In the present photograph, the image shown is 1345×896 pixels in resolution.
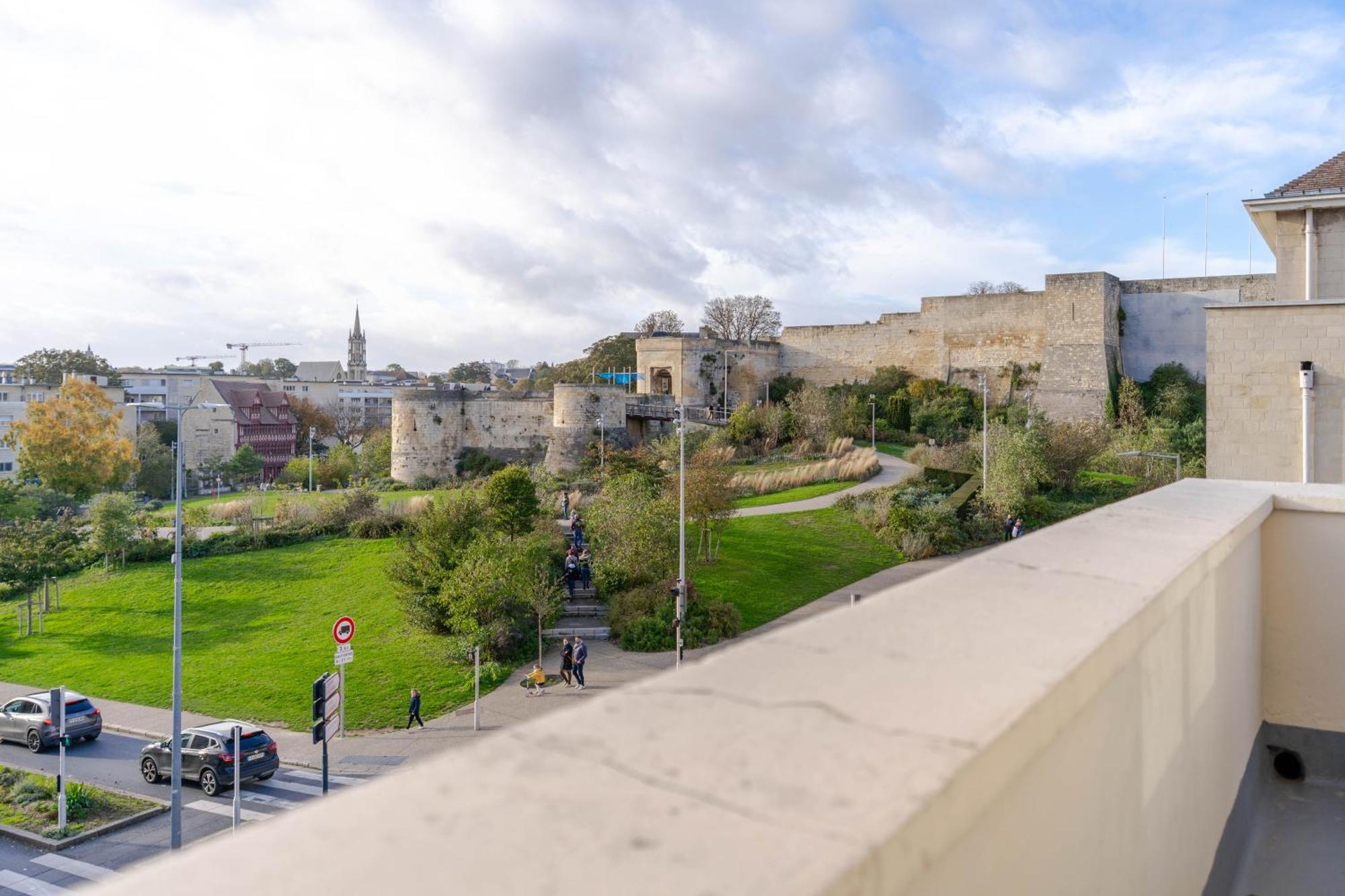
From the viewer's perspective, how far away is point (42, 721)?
16312mm

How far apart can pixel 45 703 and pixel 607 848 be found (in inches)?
760

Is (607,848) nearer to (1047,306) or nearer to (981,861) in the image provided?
(981,861)

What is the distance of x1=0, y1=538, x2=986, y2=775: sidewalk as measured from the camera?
14.9 meters

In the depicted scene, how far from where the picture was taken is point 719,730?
1166mm

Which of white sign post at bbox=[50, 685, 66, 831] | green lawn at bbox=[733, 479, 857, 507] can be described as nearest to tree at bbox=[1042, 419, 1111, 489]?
green lawn at bbox=[733, 479, 857, 507]

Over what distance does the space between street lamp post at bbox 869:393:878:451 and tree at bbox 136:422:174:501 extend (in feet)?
119

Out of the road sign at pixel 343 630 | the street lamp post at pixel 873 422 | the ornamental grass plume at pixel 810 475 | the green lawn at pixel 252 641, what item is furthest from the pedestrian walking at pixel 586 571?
the street lamp post at pixel 873 422

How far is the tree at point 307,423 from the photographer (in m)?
72.2

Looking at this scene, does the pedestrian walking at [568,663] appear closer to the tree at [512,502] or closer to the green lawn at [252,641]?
the green lawn at [252,641]

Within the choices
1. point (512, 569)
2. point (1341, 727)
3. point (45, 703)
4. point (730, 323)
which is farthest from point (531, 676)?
point (730, 323)

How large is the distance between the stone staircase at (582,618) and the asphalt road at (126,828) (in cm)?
662

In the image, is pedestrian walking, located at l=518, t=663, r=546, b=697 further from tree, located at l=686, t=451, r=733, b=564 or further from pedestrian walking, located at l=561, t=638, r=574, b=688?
tree, located at l=686, t=451, r=733, b=564

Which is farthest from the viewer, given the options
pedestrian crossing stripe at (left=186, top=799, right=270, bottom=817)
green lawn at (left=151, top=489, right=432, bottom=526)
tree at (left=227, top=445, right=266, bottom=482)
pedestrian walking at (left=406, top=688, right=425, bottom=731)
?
tree at (left=227, top=445, right=266, bottom=482)

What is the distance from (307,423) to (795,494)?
53.7 metres
